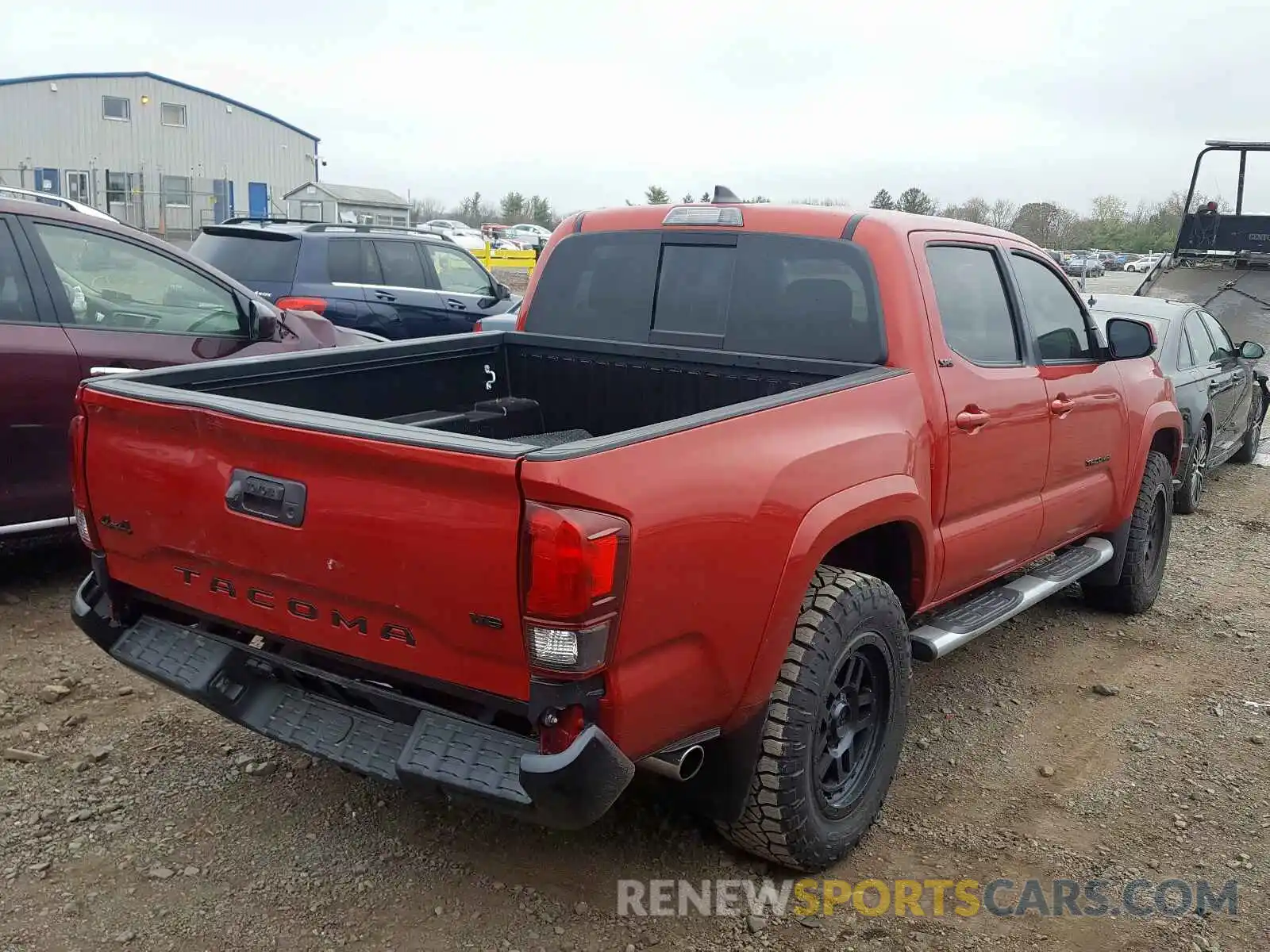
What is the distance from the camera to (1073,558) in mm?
5145

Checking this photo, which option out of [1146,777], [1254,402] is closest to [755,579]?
[1146,777]

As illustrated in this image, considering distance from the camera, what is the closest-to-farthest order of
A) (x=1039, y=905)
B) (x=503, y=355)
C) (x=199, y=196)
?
1. (x=1039, y=905)
2. (x=503, y=355)
3. (x=199, y=196)

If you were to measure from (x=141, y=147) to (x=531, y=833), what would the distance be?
4676 centimetres

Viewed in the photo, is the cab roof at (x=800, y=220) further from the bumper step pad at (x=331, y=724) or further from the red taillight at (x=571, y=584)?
the bumper step pad at (x=331, y=724)

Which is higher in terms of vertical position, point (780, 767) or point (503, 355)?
point (503, 355)

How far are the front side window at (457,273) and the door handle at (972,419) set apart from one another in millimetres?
7555

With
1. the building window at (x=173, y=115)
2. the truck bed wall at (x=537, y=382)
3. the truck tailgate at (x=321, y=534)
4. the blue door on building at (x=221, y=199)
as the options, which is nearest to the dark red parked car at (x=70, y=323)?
the truck bed wall at (x=537, y=382)

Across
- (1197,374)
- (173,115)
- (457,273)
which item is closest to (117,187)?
(173,115)

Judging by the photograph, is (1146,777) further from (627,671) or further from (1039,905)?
(627,671)

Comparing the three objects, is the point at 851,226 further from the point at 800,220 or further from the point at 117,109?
the point at 117,109

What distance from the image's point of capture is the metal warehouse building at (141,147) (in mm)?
40844

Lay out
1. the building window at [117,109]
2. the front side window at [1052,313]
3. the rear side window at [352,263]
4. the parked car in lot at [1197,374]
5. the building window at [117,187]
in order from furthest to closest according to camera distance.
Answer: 1. the building window at [117,109]
2. the building window at [117,187]
3. the rear side window at [352,263]
4. the parked car in lot at [1197,374]
5. the front side window at [1052,313]

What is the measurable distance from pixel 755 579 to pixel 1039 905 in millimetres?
1346

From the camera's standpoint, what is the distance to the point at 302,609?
9.49 ft
